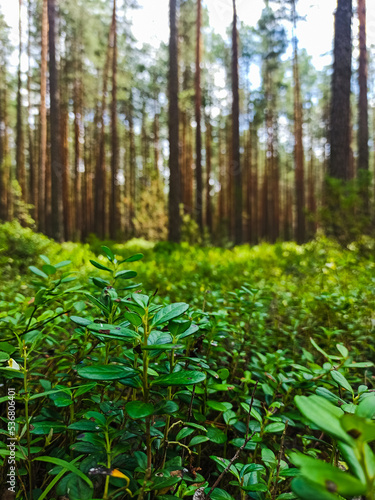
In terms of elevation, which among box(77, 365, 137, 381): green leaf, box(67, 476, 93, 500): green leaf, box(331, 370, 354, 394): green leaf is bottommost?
box(67, 476, 93, 500): green leaf

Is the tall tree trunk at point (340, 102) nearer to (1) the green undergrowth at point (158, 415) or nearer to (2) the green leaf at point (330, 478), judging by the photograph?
(1) the green undergrowth at point (158, 415)

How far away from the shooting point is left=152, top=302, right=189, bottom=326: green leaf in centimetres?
81

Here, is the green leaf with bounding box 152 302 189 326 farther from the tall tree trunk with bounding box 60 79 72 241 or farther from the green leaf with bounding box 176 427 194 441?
the tall tree trunk with bounding box 60 79 72 241

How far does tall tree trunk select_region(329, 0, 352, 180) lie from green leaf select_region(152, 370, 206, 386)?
7.60m

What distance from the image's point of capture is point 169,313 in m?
0.87

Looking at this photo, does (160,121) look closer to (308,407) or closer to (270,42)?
(270,42)

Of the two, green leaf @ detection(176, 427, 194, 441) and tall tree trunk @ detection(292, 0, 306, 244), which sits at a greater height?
tall tree trunk @ detection(292, 0, 306, 244)

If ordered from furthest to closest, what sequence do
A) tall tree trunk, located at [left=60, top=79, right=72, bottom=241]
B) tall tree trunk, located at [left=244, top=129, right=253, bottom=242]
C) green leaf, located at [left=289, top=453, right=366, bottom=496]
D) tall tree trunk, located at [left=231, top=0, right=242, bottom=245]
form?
tall tree trunk, located at [left=244, top=129, right=253, bottom=242] → tall tree trunk, located at [left=60, top=79, right=72, bottom=241] → tall tree trunk, located at [left=231, top=0, right=242, bottom=245] → green leaf, located at [left=289, top=453, right=366, bottom=496]

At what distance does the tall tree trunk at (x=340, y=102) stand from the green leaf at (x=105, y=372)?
25.2 ft

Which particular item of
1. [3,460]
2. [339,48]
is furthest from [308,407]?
[339,48]

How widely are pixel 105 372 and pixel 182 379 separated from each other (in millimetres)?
197

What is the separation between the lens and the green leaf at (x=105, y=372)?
0.74m

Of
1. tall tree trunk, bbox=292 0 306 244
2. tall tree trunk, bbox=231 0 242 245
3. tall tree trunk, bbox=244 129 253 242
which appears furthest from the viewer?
tall tree trunk, bbox=244 129 253 242

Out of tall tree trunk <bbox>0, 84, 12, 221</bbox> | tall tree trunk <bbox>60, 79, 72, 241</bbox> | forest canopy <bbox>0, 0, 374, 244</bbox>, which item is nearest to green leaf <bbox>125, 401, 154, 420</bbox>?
forest canopy <bbox>0, 0, 374, 244</bbox>
